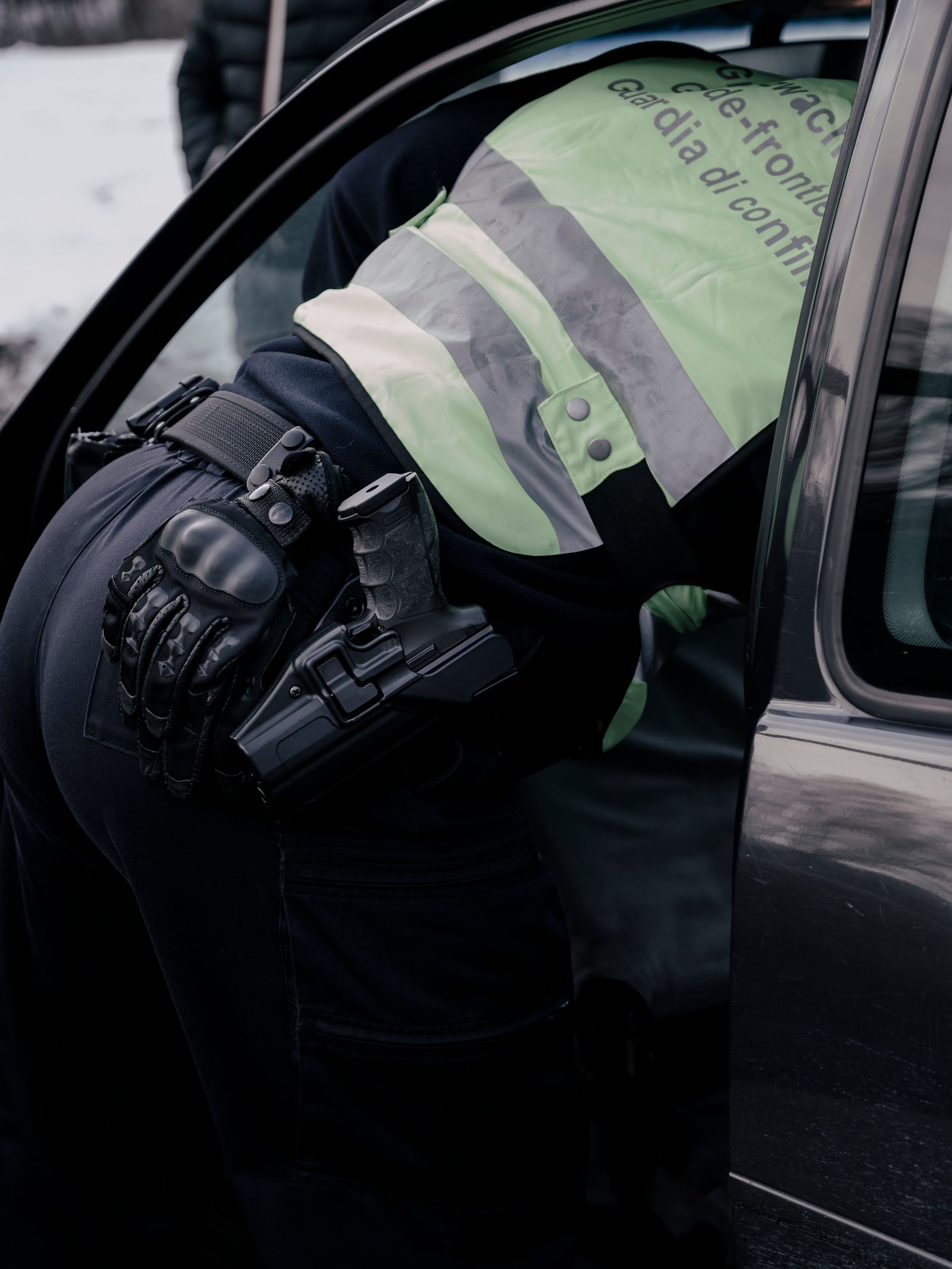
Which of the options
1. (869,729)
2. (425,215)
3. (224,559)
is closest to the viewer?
(869,729)

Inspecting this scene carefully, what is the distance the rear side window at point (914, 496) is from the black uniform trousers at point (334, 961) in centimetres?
45

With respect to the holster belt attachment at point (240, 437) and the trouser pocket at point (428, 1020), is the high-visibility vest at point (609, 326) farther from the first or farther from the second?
the trouser pocket at point (428, 1020)

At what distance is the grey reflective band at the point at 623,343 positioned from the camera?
1.12 meters

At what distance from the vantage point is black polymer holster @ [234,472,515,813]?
3.61 feet

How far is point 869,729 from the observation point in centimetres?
95

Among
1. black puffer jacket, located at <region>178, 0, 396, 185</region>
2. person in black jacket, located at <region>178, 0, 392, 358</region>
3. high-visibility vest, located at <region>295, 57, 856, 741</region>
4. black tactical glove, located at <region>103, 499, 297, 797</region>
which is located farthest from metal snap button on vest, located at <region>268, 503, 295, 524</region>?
black puffer jacket, located at <region>178, 0, 396, 185</region>

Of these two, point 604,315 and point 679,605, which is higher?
point 604,315

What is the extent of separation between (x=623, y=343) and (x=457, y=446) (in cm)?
20

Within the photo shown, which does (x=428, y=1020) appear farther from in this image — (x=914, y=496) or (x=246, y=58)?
(x=246, y=58)

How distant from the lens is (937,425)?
37.1 inches

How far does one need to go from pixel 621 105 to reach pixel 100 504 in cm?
74

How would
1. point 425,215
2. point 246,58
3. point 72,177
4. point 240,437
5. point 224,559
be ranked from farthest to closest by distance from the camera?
point 72,177
point 246,58
point 425,215
point 240,437
point 224,559

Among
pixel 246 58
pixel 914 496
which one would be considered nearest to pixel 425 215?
pixel 914 496

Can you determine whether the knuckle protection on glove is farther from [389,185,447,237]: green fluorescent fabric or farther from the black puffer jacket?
the black puffer jacket
